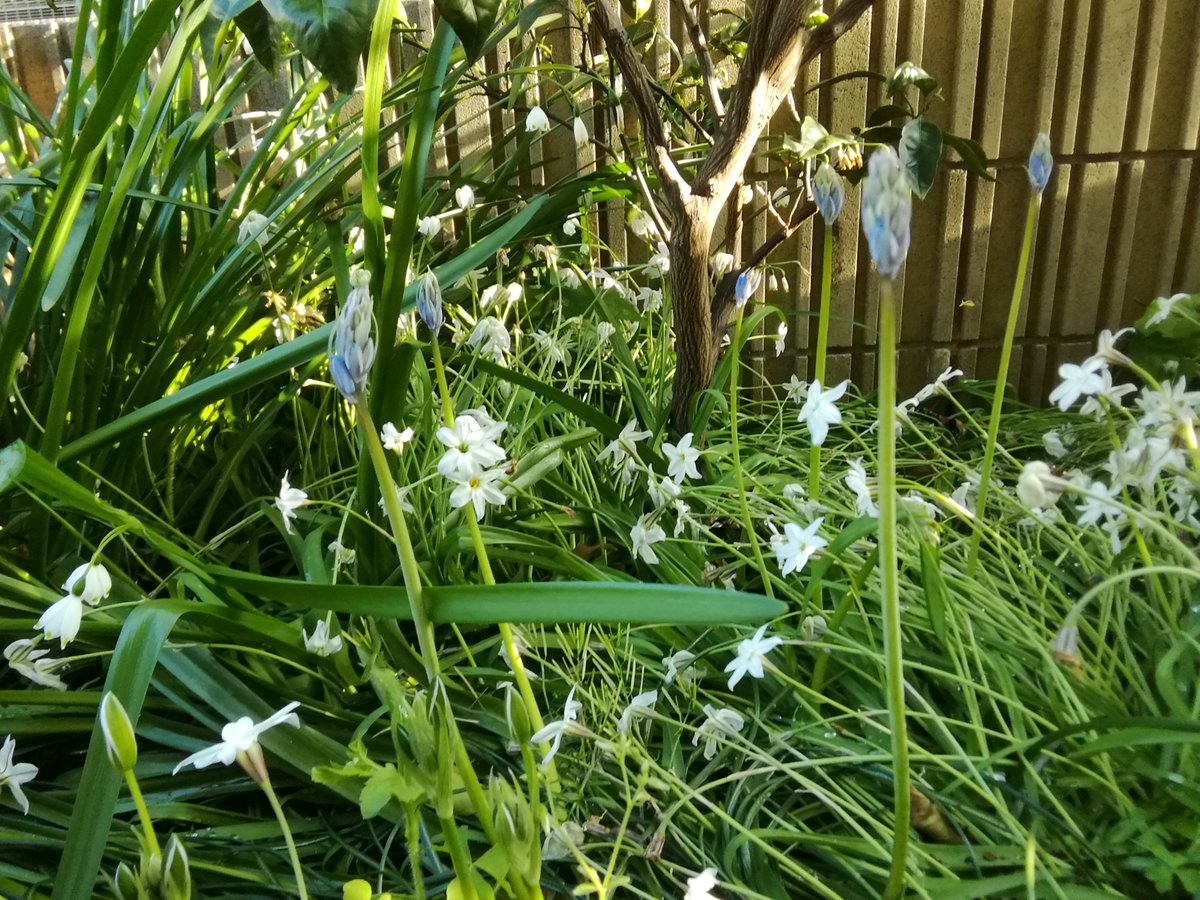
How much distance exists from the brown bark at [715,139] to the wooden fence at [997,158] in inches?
14.1

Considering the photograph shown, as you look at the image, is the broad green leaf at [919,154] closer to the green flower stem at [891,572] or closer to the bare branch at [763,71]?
the bare branch at [763,71]

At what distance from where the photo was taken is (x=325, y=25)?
1.30ft

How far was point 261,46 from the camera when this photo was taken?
54cm

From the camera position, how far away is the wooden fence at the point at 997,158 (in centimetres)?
115

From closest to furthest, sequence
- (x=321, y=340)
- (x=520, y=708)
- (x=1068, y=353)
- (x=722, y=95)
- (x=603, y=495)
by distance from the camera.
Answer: (x=520, y=708), (x=321, y=340), (x=603, y=495), (x=722, y=95), (x=1068, y=353)

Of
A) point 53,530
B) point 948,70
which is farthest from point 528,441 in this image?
point 948,70

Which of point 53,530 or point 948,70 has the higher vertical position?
point 948,70

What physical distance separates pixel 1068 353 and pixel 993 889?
1.11 metres

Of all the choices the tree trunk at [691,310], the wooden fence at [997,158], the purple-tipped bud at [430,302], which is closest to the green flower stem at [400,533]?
the purple-tipped bud at [430,302]

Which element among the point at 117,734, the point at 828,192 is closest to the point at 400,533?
the point at 117,734

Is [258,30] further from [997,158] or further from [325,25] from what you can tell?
[997,158]

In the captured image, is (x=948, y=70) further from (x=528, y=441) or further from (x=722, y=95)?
(x=528, y=441)

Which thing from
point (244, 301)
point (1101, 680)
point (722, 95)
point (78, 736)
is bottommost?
point (78, 736)

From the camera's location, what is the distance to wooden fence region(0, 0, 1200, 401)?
1.15 metres
